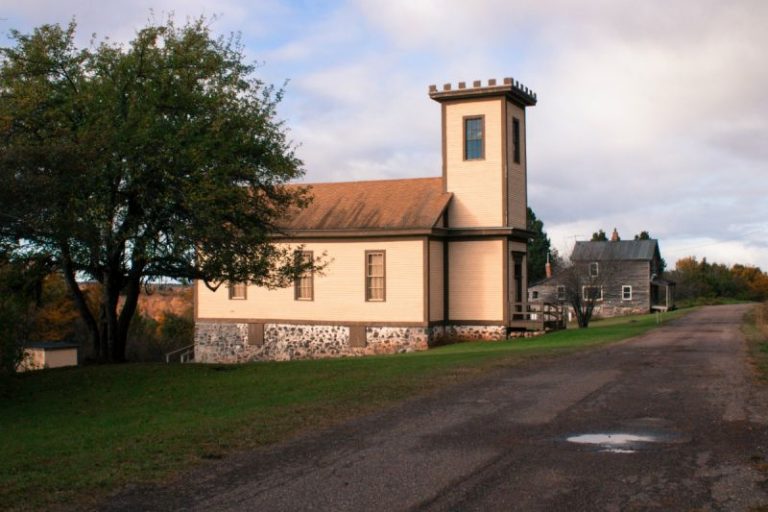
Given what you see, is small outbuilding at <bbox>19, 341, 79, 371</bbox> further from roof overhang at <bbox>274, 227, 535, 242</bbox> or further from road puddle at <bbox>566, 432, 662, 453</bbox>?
road puddle at <bbox>566, 432, 662, 453</bbox>

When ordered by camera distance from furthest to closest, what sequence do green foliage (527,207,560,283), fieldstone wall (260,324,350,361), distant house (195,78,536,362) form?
green foliage (527,207,560,283)
fieldstone wall (260,324,350,361)
distant house (195,78,536,362)

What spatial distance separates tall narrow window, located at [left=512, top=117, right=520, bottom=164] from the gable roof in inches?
1413

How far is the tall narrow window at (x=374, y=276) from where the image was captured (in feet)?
105

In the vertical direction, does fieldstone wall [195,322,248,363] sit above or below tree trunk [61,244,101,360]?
below

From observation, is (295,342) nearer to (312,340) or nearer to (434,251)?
(312,340)

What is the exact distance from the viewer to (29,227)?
Result: 15.5 metres

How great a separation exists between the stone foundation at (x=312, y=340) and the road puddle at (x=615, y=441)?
20.7 m

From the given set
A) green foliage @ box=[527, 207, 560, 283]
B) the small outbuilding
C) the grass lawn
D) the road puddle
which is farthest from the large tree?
green foliage @ box=[527, 207, 560, 283]

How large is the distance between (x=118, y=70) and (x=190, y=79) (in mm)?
1684

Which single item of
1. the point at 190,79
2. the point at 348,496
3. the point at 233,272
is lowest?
the point at 348,496

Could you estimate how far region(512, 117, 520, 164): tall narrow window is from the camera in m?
32.1

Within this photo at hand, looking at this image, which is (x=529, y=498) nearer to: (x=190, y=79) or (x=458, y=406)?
(x=458, y=406)

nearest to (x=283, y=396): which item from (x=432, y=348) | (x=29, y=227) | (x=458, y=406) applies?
(x=458, y=406)

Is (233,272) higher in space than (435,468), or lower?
higher
